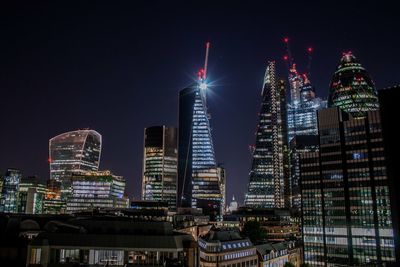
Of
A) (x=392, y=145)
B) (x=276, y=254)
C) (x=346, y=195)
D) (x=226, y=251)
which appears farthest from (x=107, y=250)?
(x=346, y=195)

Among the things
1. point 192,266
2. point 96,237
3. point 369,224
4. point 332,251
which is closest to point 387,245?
point 369,224

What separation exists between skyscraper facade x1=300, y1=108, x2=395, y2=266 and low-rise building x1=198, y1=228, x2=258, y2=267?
140 feet

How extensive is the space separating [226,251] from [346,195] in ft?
224

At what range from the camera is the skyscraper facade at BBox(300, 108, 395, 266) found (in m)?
142

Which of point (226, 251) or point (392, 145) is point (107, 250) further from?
point (392, 145)

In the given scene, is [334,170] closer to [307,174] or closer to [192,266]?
[307,174]

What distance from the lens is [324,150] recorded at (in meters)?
165

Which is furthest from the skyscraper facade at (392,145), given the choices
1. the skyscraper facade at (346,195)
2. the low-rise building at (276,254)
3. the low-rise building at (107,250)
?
the skyscraper facade at (346,195)

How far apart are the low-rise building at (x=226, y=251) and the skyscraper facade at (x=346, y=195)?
140 ft

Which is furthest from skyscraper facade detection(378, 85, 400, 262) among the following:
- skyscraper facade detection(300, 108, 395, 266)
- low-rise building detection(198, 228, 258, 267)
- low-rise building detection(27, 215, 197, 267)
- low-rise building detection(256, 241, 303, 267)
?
skyscraper facade detection(300, 108, 395, 266)

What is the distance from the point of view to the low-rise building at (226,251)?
362ft

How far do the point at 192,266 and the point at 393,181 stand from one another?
146 feet

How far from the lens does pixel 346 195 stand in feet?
508

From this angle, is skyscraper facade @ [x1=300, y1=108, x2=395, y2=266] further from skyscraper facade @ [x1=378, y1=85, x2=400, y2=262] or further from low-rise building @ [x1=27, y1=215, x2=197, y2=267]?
low-rise building @ [x1=27, y1=215, x2=197, y2=267]
